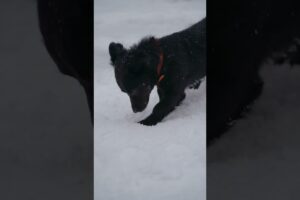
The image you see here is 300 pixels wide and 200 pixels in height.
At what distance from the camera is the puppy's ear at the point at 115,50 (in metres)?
3.74

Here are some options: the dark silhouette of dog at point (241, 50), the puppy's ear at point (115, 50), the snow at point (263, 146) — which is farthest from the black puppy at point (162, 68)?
the snow at point (263, 146)

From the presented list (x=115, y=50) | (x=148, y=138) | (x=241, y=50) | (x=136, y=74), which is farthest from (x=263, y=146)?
(x=115, y=50)

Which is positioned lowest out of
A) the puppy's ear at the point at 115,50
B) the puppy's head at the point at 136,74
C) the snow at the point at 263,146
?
the snow at the point at 263,146

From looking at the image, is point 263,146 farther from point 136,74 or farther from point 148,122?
point 136,74

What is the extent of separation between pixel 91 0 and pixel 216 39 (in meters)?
0.92

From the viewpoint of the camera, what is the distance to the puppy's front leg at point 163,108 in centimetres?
380

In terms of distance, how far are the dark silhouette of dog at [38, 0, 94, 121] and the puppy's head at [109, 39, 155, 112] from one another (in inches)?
8.4

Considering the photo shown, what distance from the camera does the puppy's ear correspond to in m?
3.74

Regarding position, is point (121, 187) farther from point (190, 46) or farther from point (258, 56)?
point (258, 56)

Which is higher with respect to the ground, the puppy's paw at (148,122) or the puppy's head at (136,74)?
the puppy's head at (136,74)

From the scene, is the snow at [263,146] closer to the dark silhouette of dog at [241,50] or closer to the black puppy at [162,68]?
the dark silhouette of dog at [241,50]

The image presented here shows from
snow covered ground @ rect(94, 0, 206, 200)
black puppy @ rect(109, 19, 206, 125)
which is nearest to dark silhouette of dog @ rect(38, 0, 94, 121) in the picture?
snow covered ground @ rect(94, 0, 206, 200)

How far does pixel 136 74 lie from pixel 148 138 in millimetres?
465

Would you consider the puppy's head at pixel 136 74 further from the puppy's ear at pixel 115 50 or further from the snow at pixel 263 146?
the snow at pixel 263 146
